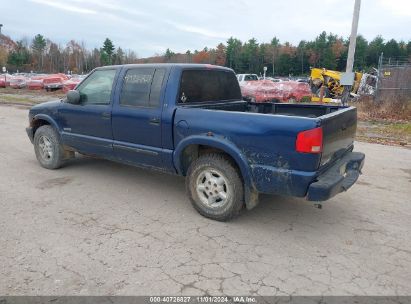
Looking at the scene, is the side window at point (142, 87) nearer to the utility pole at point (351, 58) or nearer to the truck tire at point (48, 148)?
the truck tire at point (48, 148)

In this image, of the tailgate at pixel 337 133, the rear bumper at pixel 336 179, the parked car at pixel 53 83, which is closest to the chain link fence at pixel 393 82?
the tailgate at pixel 337 133

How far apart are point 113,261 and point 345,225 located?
8.66 feet

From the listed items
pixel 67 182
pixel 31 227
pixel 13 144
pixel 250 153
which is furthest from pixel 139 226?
pixel 13 144

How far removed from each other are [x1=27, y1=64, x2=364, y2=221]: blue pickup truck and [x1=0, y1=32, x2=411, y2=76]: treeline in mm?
97796

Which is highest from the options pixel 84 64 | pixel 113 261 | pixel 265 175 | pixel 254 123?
pixel 84 64

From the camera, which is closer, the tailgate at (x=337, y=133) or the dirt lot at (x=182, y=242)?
the dirt lot at (x=182, y=242)

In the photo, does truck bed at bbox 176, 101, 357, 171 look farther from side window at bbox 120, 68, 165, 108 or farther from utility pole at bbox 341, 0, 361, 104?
utility pole at bbox 341, 0, 361, 104

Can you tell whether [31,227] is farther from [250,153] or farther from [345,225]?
[345,225]

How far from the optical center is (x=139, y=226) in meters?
4.12

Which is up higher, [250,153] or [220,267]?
[250,153]

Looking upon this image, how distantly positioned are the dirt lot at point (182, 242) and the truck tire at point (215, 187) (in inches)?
6.2

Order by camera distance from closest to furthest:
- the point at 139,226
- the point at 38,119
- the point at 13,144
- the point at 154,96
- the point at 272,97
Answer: the point at 139,226, the point at 154,96, the point at 38,119, the point at 13,144, the point at 272,97

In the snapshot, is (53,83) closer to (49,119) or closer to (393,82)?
(393,82)

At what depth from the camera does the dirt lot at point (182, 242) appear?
3061mm
